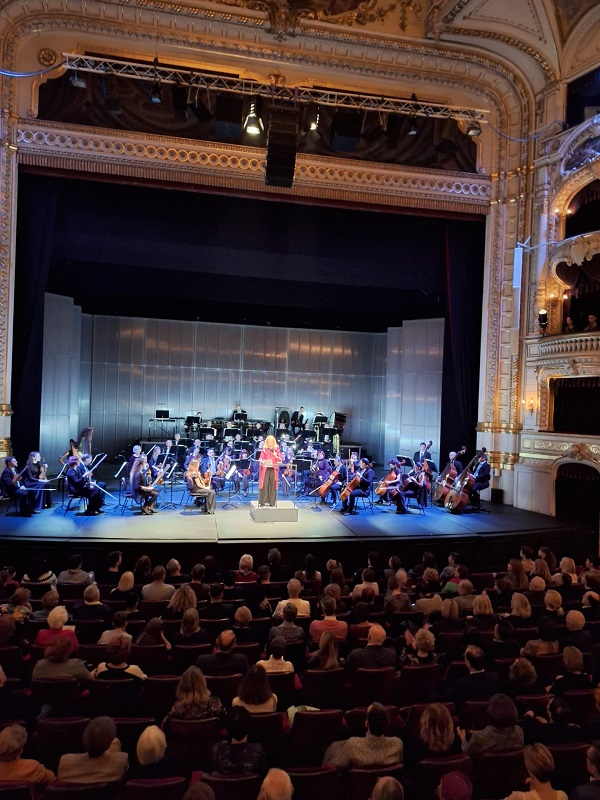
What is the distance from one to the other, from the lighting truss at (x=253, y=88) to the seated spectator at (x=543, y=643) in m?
9.66

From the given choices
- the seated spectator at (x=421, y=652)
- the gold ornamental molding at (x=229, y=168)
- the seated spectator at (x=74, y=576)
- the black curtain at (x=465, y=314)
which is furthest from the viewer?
the black curtain at (x=465, y=314)

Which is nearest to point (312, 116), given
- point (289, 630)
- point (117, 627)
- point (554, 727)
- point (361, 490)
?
point (361, 490)

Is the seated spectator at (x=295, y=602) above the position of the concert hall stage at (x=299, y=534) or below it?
above

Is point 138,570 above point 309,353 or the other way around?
the other way around

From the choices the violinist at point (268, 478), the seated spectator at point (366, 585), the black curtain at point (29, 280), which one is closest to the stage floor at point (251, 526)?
the violinist at point (268, 478)

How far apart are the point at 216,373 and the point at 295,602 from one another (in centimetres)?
1615

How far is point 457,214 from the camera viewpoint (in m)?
13.0

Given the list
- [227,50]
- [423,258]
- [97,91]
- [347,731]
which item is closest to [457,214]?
[423,258]

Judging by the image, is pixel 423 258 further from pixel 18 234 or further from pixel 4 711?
pixel 4 711

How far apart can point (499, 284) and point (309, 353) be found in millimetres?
9590

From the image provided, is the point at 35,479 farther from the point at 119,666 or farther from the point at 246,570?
the point at 119,666

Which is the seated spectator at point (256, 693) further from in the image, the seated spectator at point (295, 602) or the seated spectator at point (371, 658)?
the seated spectator at point (295, 602)

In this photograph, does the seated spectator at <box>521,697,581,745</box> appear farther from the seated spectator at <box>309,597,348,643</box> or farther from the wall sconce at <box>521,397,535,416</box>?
the wall sconce at <box>521,397,535,416</box>

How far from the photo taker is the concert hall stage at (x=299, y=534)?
27.7 feet
